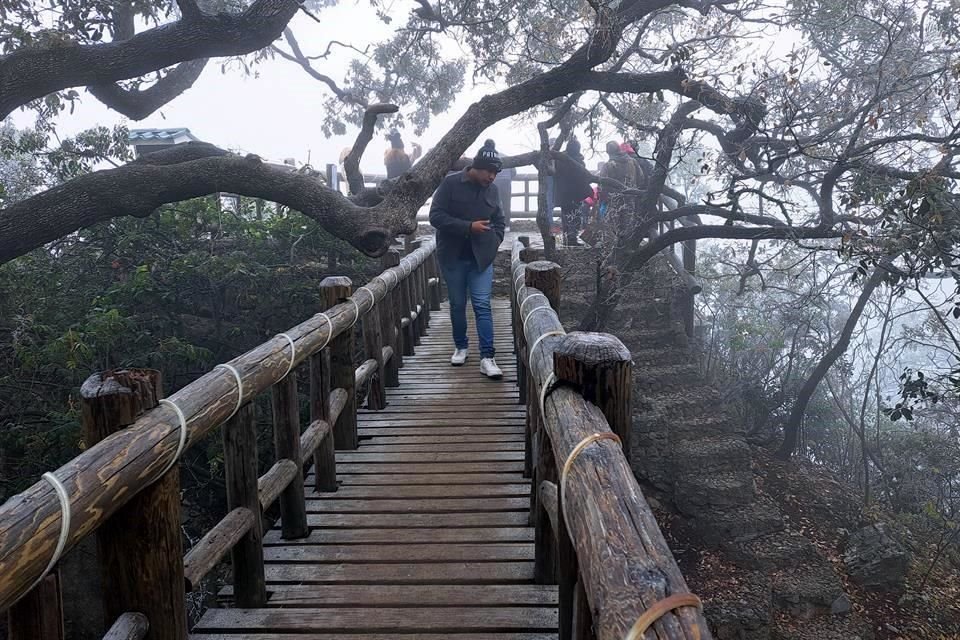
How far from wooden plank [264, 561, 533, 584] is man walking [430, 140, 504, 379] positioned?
279 centimetres

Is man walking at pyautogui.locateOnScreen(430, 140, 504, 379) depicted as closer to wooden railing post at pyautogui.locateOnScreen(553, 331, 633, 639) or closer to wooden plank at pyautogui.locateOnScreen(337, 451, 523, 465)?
wooden plank at pyautogui.locateOnScreen(337, 451, 523, 465)

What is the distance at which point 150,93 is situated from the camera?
32.7ft

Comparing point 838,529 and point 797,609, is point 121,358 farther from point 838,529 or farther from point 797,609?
point 838,529

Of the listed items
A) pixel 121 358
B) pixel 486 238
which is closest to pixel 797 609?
pixel 486 238

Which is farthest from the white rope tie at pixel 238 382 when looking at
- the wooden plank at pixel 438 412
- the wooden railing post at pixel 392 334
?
the wooden railing post at pixel 392 334

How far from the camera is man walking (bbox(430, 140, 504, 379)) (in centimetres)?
520

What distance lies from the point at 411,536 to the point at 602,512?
2069 mm

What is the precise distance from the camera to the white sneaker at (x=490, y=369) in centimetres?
571

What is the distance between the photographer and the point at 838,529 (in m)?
9.30

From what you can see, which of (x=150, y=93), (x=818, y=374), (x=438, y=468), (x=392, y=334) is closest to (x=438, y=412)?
(x=392, y=334)

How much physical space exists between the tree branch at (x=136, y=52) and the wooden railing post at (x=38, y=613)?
21.2 feet

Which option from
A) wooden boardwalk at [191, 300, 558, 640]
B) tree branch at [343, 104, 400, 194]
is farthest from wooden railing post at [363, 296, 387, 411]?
tree branch at [343, 104, 400, 194]

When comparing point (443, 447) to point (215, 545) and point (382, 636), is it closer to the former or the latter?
point (382, 636)

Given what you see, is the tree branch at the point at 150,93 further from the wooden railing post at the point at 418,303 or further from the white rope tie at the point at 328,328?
the white rope tie at the point at 328,328
